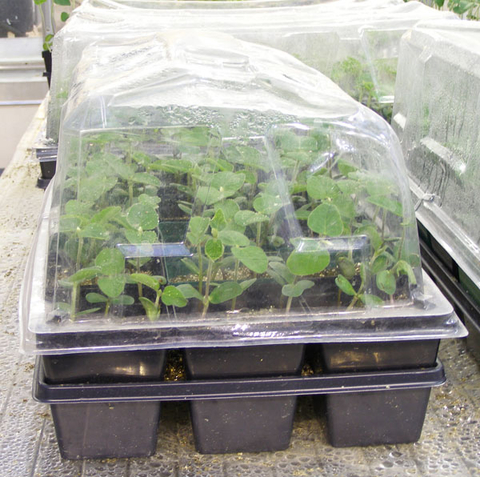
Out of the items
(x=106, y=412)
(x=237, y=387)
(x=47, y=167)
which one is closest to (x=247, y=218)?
(x=237, y=387)

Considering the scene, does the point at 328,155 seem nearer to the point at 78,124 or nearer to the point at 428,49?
the point at 78,124

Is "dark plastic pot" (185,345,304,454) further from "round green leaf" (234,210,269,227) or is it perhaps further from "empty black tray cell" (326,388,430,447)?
"round green leaf" (234,210,269,227)

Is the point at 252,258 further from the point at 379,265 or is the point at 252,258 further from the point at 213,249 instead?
the point at 379,265

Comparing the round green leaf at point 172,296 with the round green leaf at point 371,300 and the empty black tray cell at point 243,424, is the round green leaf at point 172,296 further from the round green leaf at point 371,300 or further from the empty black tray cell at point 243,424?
the round green leaf at point 371,300

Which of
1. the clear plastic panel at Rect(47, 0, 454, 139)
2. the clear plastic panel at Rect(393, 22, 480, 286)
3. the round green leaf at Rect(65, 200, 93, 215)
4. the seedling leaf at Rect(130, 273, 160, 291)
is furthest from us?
the clear plastic panel at Rect(47, 0, 454, 139)

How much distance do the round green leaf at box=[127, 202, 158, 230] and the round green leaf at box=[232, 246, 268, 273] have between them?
14 centimetres

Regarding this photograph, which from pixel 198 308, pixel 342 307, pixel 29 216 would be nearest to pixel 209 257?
pixel 198 308

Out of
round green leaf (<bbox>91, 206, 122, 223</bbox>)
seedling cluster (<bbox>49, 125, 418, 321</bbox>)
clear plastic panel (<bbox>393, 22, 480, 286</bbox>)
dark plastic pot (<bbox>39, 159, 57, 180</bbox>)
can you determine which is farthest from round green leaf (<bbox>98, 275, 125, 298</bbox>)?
dark plastic pot (<bbox>39, 159, 57, 180</bbox>)

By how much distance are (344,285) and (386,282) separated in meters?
0.08

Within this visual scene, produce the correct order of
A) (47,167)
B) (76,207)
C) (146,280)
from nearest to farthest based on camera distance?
(146,280) < (76,207) < (47,167)

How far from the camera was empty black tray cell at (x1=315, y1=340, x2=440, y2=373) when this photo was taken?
3.18 feet

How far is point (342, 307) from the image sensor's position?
99 cm

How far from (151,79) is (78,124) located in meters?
0.17

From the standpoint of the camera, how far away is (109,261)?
96cm
